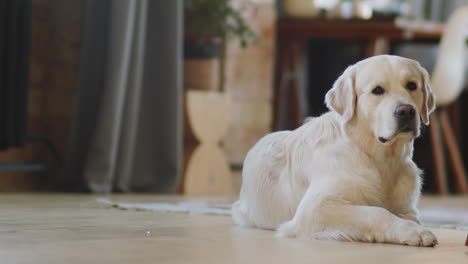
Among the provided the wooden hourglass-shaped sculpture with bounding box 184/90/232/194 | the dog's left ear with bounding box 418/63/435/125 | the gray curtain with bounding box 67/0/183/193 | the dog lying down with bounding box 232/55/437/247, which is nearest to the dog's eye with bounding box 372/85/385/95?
the dog lying down with bounding box 232/55/437/247

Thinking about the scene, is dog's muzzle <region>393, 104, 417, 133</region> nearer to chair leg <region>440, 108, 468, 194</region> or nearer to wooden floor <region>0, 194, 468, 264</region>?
wooden floor <region>0, 194, 468, 264</region>

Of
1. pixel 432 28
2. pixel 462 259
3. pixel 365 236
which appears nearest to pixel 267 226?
pixel 365 236

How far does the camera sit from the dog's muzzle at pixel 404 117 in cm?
163

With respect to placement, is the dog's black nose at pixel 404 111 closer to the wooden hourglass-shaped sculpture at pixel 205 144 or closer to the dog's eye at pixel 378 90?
the dog's eye at pixel 378 90

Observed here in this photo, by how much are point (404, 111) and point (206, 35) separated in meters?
2.66

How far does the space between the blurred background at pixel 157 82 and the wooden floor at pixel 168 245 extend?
52.5 inches

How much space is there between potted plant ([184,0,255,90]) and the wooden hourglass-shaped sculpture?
0.42ft

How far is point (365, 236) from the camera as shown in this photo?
1.59 m

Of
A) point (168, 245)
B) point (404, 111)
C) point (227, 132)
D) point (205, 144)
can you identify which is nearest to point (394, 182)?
point (404, 111)

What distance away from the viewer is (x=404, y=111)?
1.62 meters

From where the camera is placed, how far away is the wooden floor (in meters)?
1.28

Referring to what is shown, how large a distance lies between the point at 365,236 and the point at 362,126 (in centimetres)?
27

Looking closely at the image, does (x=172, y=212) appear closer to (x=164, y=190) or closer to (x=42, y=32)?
(x=164, y=190)

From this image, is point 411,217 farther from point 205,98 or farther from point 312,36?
point 312,36
